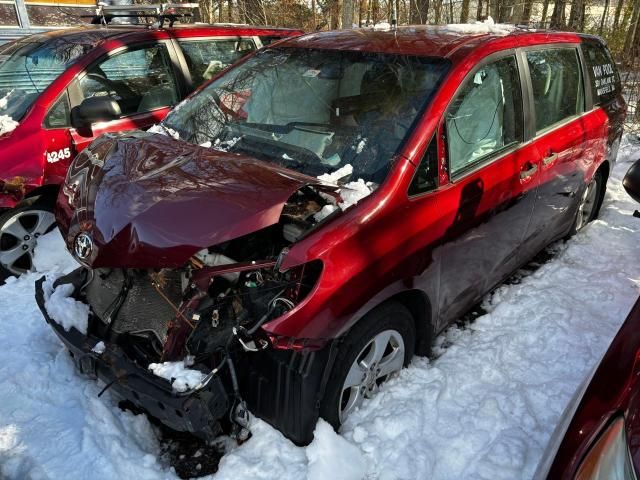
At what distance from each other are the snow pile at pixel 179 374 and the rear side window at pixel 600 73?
389 centimetres

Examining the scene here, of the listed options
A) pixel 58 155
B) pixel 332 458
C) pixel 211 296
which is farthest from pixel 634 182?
pixel 58 155

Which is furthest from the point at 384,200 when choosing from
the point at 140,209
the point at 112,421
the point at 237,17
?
the point at 237,17

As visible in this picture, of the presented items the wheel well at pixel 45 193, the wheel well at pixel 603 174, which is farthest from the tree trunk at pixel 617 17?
the wheel well at pixel 45 193

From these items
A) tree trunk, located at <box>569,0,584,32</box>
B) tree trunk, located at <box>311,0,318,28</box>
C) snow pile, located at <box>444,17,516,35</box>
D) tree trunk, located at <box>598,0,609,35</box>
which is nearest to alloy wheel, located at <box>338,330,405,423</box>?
snow pile, located at <box>444,17,516,35</box>

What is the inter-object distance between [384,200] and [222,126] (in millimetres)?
1256

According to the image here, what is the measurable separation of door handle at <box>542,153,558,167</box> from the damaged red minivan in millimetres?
19

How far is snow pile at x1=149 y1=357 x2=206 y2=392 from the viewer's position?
1993 mm

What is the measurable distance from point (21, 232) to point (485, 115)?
134 inches

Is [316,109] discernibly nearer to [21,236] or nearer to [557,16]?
[21,236]

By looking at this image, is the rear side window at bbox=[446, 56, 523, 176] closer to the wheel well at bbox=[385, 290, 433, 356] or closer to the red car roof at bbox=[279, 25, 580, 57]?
the red car roof at bbox=[279, 25, 580, 57]

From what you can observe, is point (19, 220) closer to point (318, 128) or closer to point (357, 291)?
point (318, 128)

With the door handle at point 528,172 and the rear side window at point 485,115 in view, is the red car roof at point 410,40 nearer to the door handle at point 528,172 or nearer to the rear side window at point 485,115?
the rear side window at point 485,115

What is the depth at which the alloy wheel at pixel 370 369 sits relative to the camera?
7.97ft

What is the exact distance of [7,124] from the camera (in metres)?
3.73
